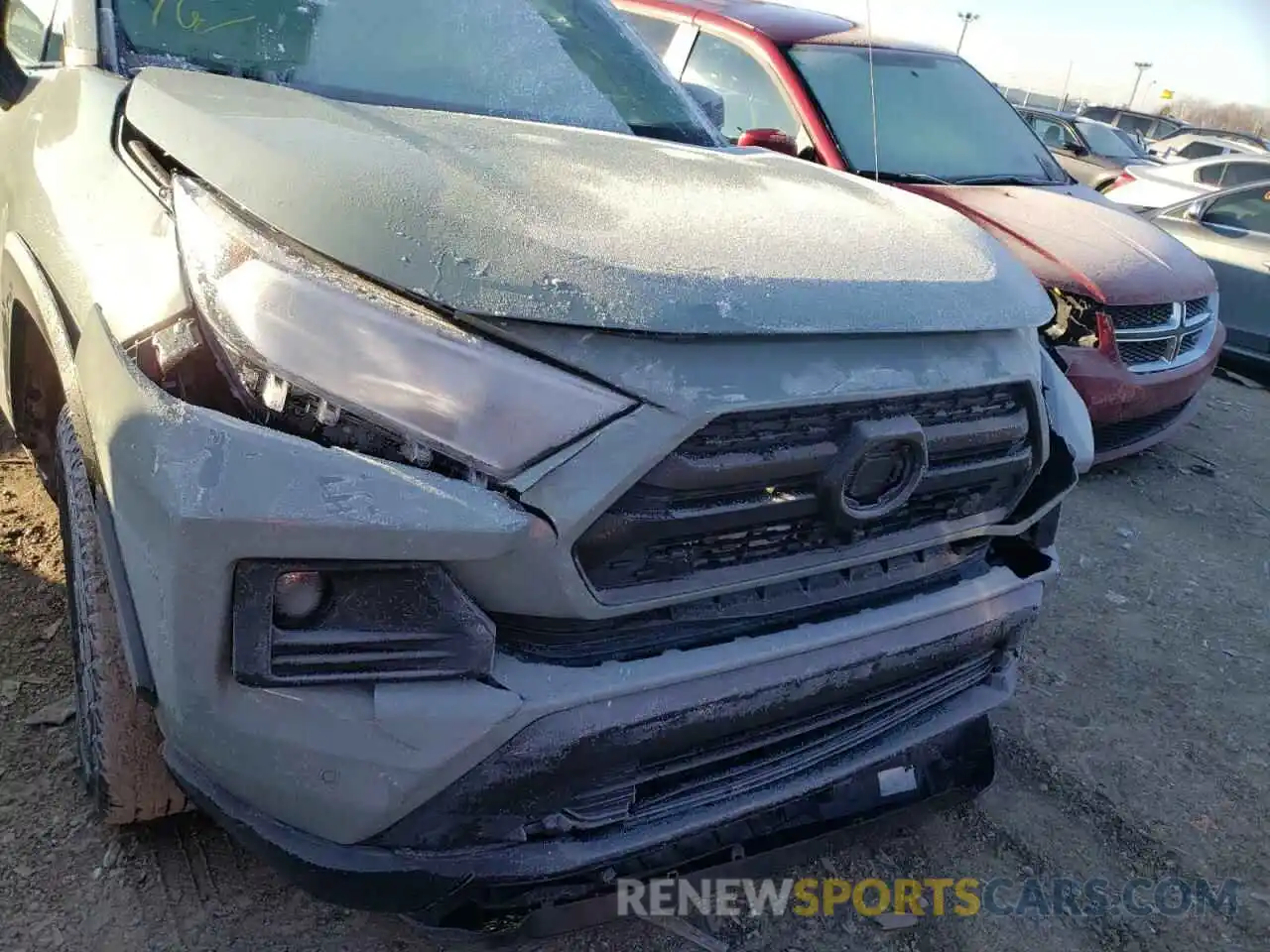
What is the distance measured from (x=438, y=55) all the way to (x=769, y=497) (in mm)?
1749

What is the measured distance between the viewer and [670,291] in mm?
1675

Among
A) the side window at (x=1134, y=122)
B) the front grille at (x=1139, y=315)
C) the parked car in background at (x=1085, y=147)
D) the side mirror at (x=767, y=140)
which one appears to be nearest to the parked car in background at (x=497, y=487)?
the side mirror at (x=767, y=140)

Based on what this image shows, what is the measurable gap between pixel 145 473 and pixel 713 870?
1272 millimetres

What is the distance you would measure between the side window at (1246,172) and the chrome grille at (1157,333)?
4.04m

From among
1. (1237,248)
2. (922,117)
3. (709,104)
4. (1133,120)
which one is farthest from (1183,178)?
(1133,120)

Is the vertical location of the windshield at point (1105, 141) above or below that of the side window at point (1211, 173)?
below

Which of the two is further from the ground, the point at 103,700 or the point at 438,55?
the point at 438,55

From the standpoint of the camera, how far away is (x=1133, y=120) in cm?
2158

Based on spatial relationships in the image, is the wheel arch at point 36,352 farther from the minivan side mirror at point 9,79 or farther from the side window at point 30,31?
the side window at point 30,31

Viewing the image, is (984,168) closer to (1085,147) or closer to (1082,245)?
(1082,245)

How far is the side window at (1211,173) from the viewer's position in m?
8.73

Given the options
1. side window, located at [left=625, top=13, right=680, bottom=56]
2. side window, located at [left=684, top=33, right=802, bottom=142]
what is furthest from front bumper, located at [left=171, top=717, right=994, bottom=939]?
side window, located at [left=625, top=13, right=680, bottom=56]

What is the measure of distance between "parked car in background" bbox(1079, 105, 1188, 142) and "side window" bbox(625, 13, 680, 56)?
17050 mm

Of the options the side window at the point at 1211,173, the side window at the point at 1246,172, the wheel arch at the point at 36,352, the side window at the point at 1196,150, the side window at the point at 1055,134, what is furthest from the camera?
the side window at the point at 1196,150
